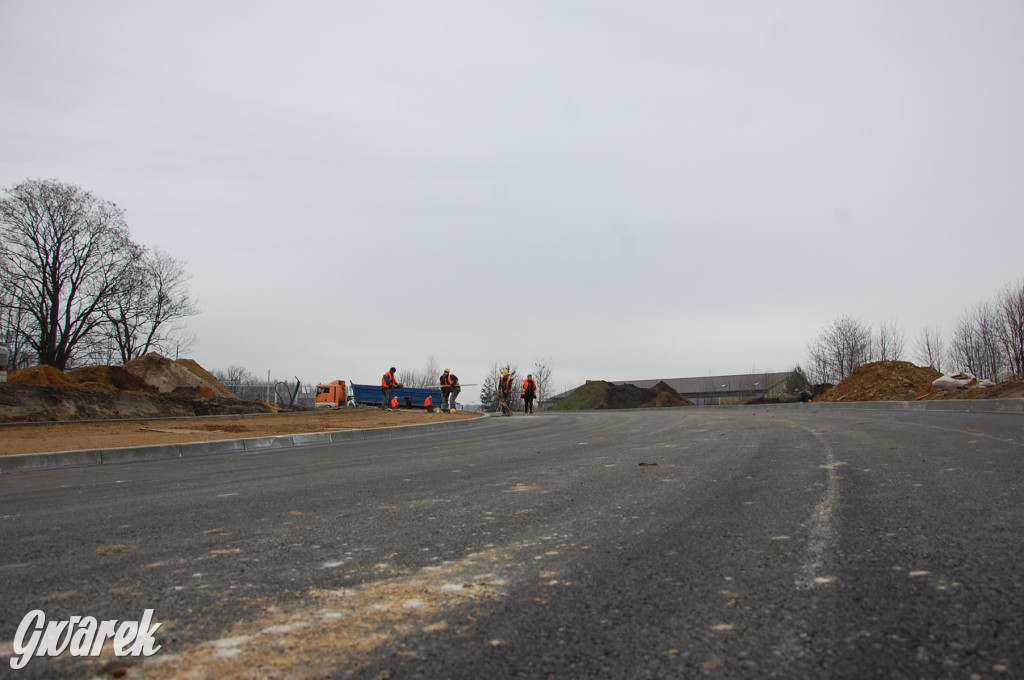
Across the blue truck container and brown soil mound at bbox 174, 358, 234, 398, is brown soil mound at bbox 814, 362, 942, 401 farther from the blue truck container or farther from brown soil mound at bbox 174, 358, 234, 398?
brown soil mound at bbox 174, 358, 234, 398

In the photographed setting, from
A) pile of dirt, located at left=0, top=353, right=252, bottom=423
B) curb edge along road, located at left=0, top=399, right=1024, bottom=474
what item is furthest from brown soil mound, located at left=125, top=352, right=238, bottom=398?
curb edge along road, located at left=0, top=399, right=1024, bottom=474

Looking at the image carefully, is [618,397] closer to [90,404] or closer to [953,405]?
[953,405]

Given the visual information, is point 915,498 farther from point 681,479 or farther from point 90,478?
point 90,478

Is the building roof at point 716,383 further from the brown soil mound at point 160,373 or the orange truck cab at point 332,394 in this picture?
the brown soil mound at point 160,373

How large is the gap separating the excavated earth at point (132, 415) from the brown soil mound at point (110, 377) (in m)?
0.04

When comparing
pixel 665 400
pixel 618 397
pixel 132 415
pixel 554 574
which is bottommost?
pixel 554 574

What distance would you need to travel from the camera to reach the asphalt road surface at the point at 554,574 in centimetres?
206

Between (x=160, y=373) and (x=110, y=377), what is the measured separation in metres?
3.54

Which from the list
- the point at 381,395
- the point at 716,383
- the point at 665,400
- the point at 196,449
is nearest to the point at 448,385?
the point at 381,395

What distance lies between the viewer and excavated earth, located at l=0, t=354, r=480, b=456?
46.2ft

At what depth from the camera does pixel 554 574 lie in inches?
116

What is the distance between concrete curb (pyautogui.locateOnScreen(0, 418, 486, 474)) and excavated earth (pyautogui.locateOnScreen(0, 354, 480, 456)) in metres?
0.65

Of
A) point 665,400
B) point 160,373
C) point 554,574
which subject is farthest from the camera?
point 665,400

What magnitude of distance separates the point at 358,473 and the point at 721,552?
480 centimetres
